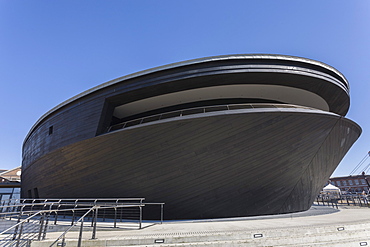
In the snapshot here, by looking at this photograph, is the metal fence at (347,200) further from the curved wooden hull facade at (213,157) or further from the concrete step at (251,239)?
the concrete step at (251,239)

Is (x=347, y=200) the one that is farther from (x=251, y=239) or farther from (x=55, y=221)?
(x=55, y=221)

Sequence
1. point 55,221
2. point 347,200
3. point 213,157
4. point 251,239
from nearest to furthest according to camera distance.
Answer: point 251,239 < point 55,221 < point 213,157 < point 347,200

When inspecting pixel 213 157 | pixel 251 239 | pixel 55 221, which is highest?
pixel 213 157

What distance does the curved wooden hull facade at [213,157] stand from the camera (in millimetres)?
8656

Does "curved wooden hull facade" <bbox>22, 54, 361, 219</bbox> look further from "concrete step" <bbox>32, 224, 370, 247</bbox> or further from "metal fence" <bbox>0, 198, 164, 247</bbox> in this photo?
"concrete step" <bbox>32, 224, 370, 247</bbox>

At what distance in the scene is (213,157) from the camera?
8.84 m

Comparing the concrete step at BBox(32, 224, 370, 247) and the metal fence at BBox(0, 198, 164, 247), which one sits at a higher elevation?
the metal fence at BBox(0, 198, 164, 247)

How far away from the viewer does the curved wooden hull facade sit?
28.4 feet

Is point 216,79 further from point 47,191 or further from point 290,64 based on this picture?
point 47,191

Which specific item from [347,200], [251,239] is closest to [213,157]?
[251,239]

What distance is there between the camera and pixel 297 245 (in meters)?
4.82

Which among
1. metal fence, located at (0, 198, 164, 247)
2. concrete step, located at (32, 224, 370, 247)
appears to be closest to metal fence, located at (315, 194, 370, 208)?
concrete step, located at (32, 224, 370, 247)

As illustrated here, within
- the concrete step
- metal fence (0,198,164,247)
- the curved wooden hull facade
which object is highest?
the curved wooden hull facade

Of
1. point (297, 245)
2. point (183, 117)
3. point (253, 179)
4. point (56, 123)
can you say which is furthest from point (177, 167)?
point (56, 123)
